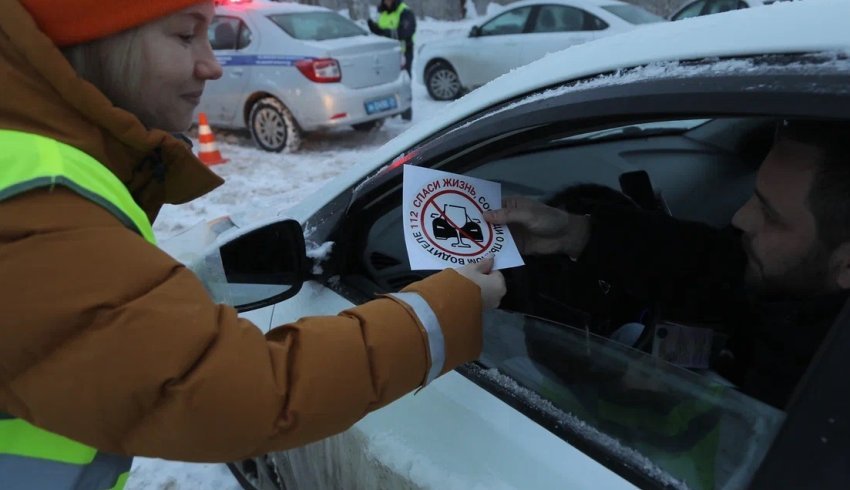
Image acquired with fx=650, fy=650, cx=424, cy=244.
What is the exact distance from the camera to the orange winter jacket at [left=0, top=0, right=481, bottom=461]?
0.78m

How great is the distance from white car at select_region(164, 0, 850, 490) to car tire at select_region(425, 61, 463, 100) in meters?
7.91

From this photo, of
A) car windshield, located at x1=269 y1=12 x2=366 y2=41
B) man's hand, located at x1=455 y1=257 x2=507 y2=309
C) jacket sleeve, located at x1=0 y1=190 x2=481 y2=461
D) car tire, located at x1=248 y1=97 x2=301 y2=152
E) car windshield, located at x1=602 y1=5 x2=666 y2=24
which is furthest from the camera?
car windshield, located at x1=602 y1=5 x2=666 y2=24

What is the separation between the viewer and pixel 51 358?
786 mm

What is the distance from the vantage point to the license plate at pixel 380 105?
7.33m

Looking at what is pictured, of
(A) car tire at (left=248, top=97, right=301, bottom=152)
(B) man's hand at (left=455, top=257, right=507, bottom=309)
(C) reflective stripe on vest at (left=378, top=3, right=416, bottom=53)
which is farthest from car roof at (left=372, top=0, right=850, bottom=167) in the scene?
(C) reflective stripe on vest at (left=378, top=3, right=416, bottom=53)

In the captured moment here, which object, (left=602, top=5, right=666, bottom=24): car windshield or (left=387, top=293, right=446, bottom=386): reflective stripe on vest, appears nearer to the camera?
(left=387, top=293, right=446, bottom=386): reflective stripe on vest

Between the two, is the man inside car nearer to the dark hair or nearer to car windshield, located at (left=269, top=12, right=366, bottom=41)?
the dark hair

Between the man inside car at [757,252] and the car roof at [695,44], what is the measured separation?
0.67ft

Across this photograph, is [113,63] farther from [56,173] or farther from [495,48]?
[495,48]

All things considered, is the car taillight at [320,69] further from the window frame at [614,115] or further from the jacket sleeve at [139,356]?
the jacket sleeve at [139,356]

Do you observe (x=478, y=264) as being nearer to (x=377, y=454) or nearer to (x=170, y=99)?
(x=377, y=454)

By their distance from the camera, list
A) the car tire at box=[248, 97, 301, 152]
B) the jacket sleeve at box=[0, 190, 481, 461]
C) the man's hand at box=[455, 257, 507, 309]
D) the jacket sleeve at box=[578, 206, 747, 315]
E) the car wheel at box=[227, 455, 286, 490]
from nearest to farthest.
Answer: the jacket sleeve at box=[0, 190, 481, 461], the man's hand at box=[455, 257, 507, 309], the jacket sleeve at box=[578, 206, 747, 315], the car wheel at box=[227, 455, 286, 490], the car tire at box=[248, 97, 301, 152]

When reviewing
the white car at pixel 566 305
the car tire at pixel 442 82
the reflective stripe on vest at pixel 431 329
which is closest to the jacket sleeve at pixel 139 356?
the reflective stripe on vest at pixel 431 329

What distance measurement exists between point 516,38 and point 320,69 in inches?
115
